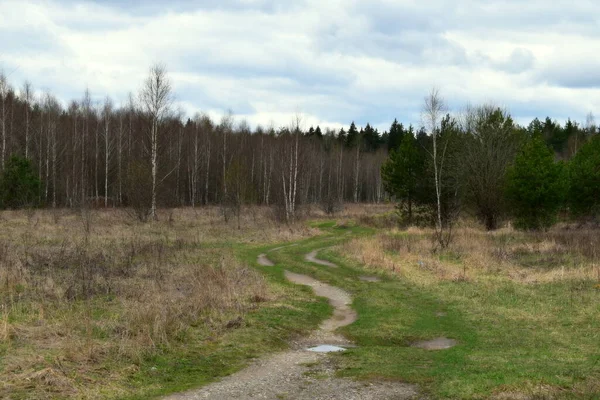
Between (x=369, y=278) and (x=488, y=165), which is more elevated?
(x=488, y=165)

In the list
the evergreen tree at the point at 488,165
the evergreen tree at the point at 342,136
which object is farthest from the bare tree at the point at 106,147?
the evergreen tree at the point at 342,136

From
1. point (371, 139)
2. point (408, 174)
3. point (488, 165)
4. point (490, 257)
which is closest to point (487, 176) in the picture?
point (488, 165)

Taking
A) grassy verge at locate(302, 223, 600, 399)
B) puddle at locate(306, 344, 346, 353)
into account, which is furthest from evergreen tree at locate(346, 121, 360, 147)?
puddle at locate(306, 344, 346, 353)

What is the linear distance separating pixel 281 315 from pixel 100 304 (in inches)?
187

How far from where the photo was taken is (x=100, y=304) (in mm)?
13906

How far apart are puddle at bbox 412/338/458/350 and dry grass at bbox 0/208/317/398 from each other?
4.41 metres

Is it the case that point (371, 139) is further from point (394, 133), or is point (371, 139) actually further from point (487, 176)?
point (487, 176)

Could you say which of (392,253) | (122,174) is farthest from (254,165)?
(392,253)

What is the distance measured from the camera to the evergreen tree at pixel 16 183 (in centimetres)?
4319

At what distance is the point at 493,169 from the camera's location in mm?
41406

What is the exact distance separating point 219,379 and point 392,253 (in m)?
18.4

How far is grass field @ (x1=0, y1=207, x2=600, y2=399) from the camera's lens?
344 inches

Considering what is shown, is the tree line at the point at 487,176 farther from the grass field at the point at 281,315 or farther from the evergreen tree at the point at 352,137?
the evergreen tree at the point at 352,137

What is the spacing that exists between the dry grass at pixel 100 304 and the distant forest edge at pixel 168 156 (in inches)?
657
